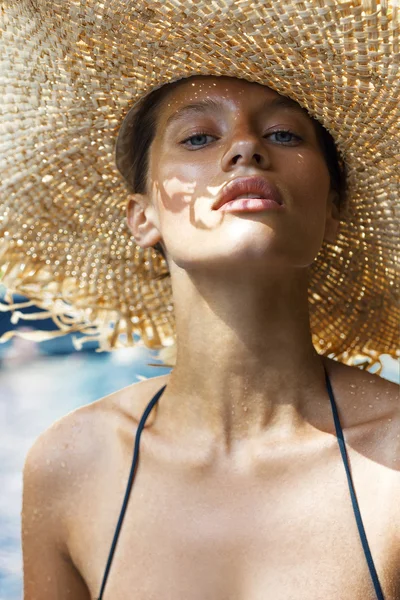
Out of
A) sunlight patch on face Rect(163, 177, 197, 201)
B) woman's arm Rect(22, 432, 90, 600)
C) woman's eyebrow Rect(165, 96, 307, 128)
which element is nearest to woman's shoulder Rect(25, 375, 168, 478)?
woman's arm Rect(22, 432, 90, 600)

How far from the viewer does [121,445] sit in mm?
1803

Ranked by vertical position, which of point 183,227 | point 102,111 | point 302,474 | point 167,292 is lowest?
point 302,474

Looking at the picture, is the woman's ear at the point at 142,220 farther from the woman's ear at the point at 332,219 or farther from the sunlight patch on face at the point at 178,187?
the woman's ear at the point at 332,219

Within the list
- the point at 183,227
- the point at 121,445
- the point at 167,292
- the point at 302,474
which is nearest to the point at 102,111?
the point at 183,227

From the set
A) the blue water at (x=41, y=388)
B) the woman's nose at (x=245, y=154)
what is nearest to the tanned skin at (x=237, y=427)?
the woman's nose at (x=245, y=154)

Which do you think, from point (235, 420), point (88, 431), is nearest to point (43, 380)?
point (88, 431)

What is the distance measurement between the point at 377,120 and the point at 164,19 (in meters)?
0.37

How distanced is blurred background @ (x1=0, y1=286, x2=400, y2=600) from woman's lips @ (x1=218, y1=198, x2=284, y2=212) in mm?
1476

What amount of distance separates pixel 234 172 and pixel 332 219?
0.30m

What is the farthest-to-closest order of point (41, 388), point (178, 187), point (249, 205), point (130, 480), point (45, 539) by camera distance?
point (41, 388) < point (45, 539) < point (130, 480) < point (178, 187) < point (249, 205)

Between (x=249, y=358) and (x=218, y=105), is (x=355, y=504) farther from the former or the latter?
(x=218, y=105)

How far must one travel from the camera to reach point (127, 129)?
5.93 ft

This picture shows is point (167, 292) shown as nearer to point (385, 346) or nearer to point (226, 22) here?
point (385, 346)

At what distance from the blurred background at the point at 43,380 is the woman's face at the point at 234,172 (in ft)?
4.50
